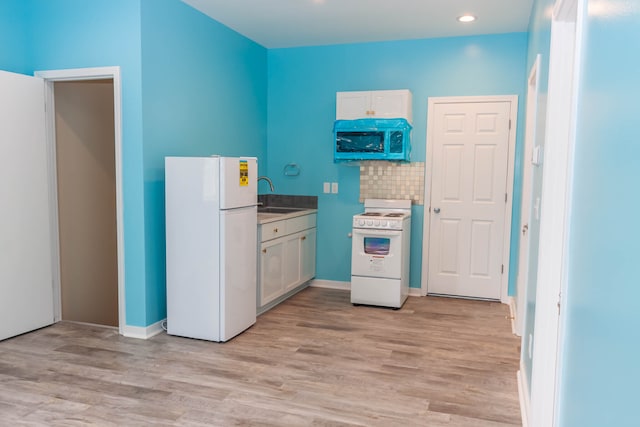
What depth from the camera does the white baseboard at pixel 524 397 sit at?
2.71 metres

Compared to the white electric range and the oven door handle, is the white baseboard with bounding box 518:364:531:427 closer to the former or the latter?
the white electric range

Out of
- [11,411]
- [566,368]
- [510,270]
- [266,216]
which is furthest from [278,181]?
[566,368]

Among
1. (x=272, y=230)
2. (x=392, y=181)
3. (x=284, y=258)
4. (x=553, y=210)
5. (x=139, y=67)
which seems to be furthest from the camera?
(x=392, y=181)

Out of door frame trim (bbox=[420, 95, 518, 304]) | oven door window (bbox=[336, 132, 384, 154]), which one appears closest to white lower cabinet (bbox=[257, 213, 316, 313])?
oven door window (bbox=[336, 132, 384, 154])

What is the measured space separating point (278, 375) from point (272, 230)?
66.5 inches

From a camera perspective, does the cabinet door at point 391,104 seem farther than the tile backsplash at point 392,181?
No

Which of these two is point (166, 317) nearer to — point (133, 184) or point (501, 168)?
point (133, 184)

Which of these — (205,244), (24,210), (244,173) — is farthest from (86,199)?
(244,173)

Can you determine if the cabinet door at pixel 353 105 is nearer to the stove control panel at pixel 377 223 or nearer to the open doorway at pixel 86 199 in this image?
the stove control panel at pixel 377 223

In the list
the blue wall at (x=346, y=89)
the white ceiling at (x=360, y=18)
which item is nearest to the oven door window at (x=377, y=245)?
the blue wall at (x=346, y=89)

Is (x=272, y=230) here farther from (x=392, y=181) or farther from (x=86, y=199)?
(x=86, y=199)

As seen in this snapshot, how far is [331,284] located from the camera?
5.81 m

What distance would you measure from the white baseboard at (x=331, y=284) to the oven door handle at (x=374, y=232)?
0.97m

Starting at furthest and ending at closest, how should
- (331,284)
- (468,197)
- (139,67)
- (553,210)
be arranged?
(331,284), (468,197), (139,67), (553,210)
